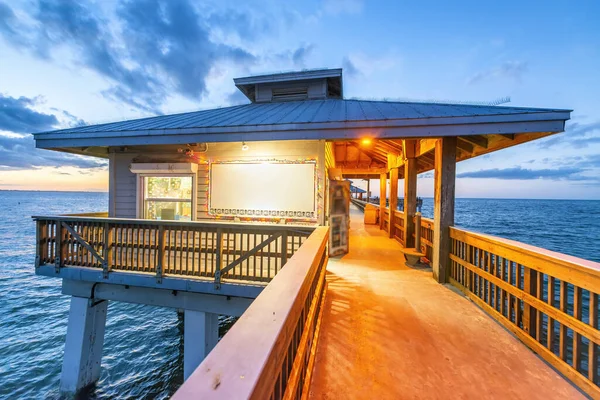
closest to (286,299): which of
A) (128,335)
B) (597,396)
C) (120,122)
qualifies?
(597,396)

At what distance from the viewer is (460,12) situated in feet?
35.4

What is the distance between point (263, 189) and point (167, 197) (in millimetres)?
2624

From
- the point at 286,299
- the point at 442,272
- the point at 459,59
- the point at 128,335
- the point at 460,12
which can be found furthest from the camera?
the point at 459,59

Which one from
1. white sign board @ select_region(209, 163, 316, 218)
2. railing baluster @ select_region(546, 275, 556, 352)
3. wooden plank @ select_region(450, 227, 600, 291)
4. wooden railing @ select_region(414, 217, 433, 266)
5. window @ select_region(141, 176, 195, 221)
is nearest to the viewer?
wooden plank @ select_region(450, 227, 600, 291)

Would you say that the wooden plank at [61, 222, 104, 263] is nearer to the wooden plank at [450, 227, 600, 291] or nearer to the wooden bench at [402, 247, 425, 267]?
the wooden bench at [402, 247, 425, 267]

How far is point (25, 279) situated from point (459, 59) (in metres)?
30.5

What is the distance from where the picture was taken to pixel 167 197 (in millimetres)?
6148

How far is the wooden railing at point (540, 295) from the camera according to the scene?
6.88ft

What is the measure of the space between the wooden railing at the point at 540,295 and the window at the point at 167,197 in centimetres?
602

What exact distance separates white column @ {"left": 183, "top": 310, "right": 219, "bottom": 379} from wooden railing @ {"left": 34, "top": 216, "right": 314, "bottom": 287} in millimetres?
758

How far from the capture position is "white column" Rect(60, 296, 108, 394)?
15.0 feet

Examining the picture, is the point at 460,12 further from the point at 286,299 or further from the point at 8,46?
the point at 8,46

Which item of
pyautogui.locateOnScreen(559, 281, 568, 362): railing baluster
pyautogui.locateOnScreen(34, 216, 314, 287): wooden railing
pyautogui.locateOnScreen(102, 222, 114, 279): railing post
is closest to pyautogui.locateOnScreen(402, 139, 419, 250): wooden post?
pyautogui.locateOnScreen(34, 216, 314, 287): wooden railing

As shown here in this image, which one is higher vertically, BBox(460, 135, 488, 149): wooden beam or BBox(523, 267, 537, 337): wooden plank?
BBox(460, 135, 488, 149): wooden beam
